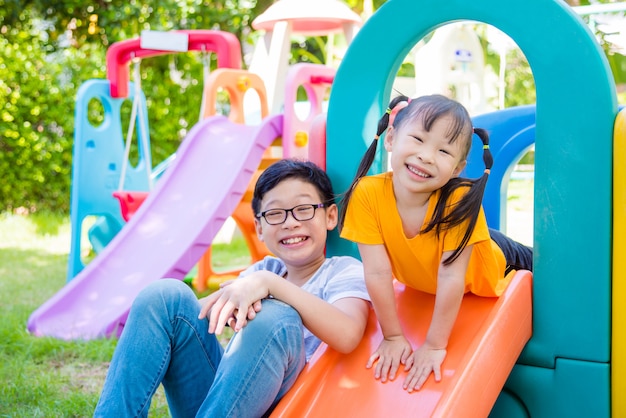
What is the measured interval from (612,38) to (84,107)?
3754 millimetres

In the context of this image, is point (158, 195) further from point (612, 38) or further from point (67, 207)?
point (67, 207)

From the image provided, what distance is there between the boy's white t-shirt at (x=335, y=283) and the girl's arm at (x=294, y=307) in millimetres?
44

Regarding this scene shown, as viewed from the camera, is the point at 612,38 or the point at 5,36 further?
the point at 5,36

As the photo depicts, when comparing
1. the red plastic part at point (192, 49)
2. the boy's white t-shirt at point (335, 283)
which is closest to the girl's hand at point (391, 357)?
the boy's white t-shirt at point (335, 283)

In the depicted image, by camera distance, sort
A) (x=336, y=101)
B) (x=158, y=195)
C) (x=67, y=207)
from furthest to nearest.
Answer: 1. (x=67, y=207)
2. (x=158, y=195)
3. (x=336, y=101)

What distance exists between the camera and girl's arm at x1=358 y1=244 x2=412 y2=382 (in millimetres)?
1884

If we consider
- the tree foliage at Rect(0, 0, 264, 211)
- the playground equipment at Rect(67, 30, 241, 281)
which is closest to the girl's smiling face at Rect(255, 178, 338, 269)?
the playground equipment at Rect(67, 30, 241, 281)

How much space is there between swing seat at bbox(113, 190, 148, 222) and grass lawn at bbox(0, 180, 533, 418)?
2.59 ft

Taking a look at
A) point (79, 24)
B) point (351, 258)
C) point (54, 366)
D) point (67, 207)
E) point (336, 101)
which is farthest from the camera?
point (79, 24)

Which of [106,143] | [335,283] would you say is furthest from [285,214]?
[106,143]

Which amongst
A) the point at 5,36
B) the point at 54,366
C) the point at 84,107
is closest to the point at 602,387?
the point at 54,366

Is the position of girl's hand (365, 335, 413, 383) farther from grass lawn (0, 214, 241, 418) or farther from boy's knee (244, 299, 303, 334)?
grass lawn (0, 214, 241, 418)

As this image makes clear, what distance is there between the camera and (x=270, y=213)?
2.16 metres

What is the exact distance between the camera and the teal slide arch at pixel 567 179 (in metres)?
1.87
